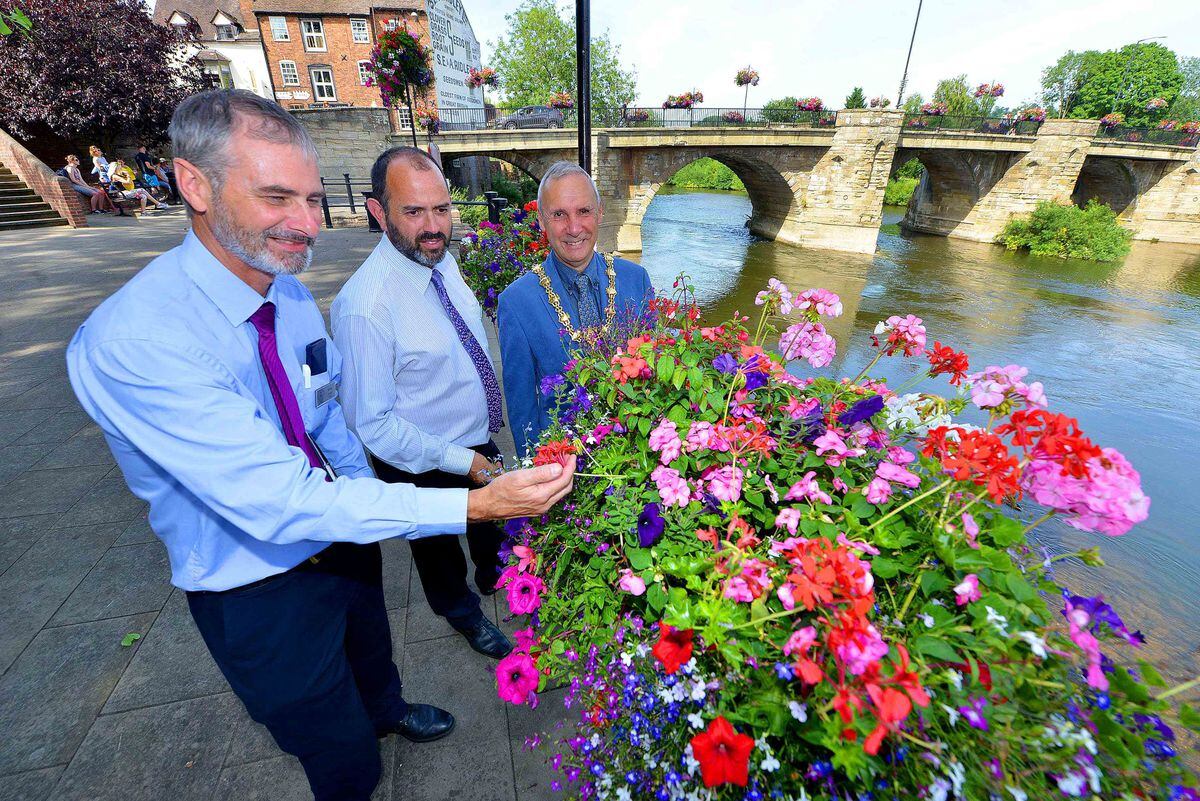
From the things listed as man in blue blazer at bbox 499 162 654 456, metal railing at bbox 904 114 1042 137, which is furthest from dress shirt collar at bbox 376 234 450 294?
metal railing at bbox 904 114 1042 137

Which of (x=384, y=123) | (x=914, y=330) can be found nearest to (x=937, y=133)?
(x=384, y=123)

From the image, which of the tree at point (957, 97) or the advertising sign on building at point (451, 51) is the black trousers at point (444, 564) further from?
the tree at point (957, 97)

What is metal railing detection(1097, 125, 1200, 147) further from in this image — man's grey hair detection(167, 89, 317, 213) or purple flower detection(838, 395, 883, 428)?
man's grey hair detection(167, 89, 317, 213)

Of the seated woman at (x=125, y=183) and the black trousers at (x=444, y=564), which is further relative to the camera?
the seated woman at (x=125, y=183)

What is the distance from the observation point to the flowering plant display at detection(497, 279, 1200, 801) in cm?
78

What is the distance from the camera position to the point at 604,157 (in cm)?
2039

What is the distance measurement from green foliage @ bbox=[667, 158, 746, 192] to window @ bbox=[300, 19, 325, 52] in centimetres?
3025

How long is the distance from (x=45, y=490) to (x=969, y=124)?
36320mm

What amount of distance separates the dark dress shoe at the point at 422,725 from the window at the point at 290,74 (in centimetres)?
4230

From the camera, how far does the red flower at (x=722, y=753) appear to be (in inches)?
32.4

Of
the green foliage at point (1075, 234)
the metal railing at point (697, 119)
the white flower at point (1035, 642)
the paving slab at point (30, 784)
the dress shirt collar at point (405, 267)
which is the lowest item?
the green foliage at point (1075, 234)

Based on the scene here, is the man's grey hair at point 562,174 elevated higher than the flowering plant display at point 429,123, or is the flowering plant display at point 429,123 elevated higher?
the flowering plant display at point 429,123

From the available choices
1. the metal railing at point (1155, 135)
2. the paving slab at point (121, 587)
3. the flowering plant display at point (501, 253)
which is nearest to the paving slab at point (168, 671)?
the paving slab at point (121, 587)

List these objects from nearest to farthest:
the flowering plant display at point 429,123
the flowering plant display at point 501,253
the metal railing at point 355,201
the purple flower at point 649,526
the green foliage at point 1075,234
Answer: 1. the purple flower at point 649,526
2. the flowering plant display at point 501,253
3. the metal railing at point 355,201
4. the flowering plant display at point 429,123
5. the green foliage at point 1075,234
